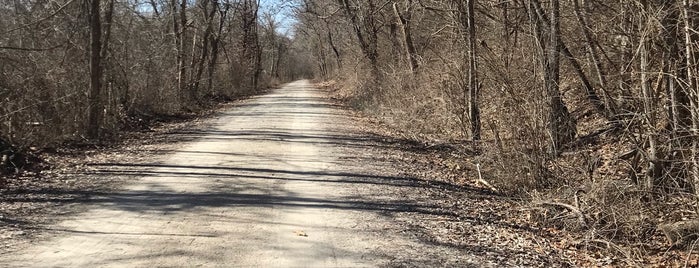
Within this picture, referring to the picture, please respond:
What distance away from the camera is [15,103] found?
35.8 ft

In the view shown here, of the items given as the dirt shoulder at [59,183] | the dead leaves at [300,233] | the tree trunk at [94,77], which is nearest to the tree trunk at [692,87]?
the dead leaves at [300,233]

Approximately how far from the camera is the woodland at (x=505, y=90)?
21.4 feet

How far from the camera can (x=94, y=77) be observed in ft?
42.9

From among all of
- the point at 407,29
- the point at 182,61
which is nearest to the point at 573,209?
the point at 407,29

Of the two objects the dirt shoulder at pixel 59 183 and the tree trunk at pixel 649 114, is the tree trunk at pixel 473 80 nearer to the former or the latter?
the tree trunk at pixel 649 114

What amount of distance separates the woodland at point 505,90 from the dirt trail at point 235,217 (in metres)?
2.14

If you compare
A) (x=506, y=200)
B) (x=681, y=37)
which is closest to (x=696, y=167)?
(x=681, y=37)

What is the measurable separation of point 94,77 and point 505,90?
923cm

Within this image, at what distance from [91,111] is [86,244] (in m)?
8.09

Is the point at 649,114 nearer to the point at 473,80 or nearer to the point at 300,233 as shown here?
the point at 300,233

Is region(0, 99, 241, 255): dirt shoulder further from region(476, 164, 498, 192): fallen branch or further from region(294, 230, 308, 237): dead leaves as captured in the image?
region(476, 164, 498, 192): fallen branch

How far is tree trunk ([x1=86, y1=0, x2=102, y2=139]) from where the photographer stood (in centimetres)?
1262

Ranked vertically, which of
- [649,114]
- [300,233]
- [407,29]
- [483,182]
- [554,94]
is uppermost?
[407,29]

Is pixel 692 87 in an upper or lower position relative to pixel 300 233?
upper
